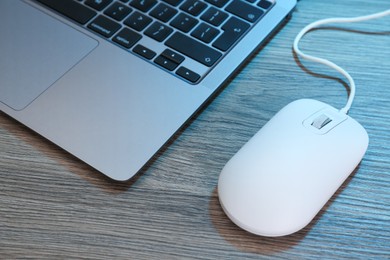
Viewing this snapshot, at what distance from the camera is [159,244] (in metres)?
0.49

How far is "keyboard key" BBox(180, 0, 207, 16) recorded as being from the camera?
627mm

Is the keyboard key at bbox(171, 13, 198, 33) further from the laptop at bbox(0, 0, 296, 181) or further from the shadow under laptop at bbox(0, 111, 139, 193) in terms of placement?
the shadow under laptop at bbox(0, 111, 139, 193)

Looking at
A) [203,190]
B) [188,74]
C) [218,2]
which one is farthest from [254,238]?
[218,2]

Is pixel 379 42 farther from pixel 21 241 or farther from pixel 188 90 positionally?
pixel 21 241

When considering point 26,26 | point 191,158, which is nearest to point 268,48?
point 191,158

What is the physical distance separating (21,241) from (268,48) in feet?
1.18

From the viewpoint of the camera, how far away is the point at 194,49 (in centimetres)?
59

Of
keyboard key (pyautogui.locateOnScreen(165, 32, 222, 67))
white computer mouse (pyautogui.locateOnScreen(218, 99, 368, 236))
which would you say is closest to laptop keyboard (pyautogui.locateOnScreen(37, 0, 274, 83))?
keyboard key (pyautogui.locateOnScreen(165, 32, 222, 67))

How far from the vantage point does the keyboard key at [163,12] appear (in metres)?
0.62

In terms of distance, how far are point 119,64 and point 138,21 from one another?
2.5 inches

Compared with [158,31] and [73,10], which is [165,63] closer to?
[158,31]

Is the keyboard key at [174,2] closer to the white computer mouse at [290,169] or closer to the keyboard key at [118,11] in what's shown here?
Result: the keyboard key at [118,11]

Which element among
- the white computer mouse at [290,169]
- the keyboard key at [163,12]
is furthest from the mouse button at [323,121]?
the keyboard key at [163,12]

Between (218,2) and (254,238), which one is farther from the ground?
(218,2)
